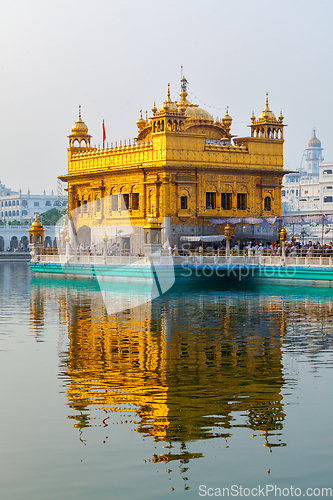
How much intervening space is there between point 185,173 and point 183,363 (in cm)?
2984

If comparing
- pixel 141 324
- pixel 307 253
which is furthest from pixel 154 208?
pixel 141 324

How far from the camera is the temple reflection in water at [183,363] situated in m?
10.9

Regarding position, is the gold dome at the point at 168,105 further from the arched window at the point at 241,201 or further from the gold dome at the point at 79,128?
the gold dome at the point at 79,128

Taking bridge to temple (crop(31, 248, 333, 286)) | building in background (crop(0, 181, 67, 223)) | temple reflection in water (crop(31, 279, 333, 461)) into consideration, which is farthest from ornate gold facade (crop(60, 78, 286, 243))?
building in background (crop(0, 181, 67, 223))

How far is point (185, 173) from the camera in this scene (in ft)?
146

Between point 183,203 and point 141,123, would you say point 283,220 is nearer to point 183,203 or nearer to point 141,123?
point 183,203

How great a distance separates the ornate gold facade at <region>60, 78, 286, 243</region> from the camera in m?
44.0

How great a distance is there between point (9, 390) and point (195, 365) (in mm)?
3926

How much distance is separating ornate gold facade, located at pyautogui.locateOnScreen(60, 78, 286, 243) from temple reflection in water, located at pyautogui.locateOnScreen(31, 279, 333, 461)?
16004 mm

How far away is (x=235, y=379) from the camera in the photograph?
1368 centimetres

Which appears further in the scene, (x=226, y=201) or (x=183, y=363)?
(x=226, y=201)

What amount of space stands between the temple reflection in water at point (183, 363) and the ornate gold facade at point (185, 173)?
1600cm

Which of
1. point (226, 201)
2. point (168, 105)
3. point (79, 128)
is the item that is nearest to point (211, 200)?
point (226, 201)

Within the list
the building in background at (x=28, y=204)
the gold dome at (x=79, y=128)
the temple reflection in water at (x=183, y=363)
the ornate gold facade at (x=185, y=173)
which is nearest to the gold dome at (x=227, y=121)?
the ornate gold facade at (x=185, y=173)
